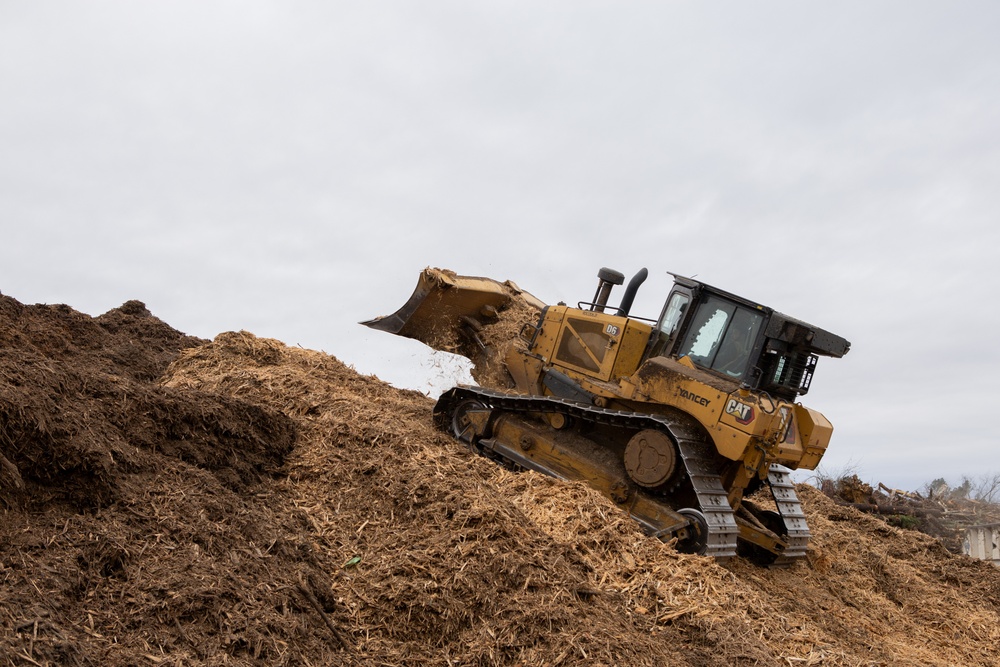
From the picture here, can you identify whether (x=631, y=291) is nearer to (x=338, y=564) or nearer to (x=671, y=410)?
(x=671, y=410)

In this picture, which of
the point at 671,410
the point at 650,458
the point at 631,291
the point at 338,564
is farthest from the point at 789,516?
the point at 338,564

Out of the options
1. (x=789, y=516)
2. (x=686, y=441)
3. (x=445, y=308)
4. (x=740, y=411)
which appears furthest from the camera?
(x=445, y=308)

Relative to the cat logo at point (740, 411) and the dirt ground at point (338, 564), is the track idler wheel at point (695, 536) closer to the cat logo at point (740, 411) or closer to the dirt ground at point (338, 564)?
the dirt ground at point (338, 564)

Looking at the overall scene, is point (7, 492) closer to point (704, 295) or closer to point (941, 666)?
point (704, 295)

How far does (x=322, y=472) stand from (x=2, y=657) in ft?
13.5

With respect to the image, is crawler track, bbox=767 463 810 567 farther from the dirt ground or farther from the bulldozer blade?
the bulldozer blade

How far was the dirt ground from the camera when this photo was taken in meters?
5.44

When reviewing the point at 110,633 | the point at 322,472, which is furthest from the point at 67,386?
the point at 110,633

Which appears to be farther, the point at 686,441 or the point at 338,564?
the point at 686,441

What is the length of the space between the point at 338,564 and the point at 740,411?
399 cm

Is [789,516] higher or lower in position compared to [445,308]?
lower

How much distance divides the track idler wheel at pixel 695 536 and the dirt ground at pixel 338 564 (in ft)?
2.36

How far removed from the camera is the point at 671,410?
30.3ft

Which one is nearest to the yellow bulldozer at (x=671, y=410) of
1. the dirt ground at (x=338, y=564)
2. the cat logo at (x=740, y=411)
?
the cat logo at (x=740, y=411)
